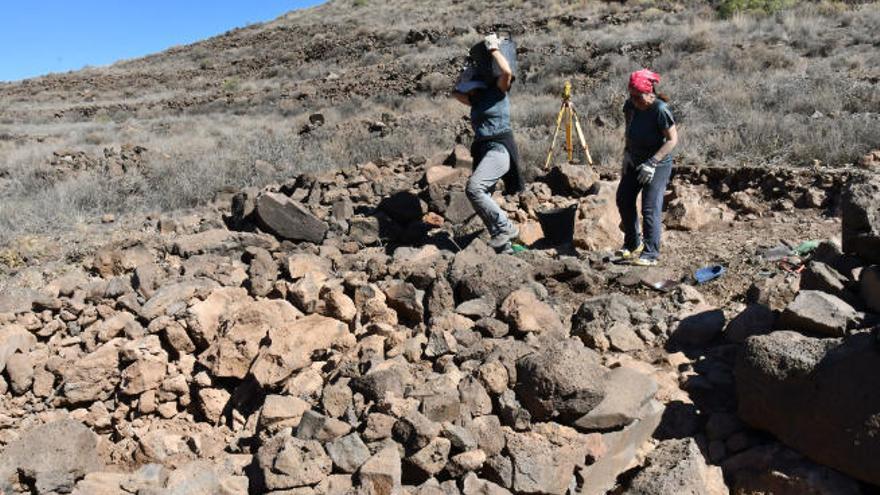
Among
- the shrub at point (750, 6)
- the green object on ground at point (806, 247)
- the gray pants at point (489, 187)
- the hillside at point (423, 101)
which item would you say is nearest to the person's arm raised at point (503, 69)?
the gray pants at point (489, 187)

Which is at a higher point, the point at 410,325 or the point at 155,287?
the point at 155,287

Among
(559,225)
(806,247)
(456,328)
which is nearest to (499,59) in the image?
(559,225)

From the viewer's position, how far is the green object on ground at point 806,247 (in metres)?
4.70

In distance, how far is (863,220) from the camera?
3453 mm

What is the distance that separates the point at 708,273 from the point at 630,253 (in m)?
0.67

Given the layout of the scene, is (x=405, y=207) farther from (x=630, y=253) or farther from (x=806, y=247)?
(x=806, y=247)

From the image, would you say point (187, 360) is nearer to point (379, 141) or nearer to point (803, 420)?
point (803, 420)

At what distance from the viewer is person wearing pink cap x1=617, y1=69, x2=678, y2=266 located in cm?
479

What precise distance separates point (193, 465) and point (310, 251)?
2728mm

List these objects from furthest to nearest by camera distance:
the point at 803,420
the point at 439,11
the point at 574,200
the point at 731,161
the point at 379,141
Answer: the point at 439,11 < the point at 379,141 < the point at 731,161 < the point at 574,200 < the point at 803,420

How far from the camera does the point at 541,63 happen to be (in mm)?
16516

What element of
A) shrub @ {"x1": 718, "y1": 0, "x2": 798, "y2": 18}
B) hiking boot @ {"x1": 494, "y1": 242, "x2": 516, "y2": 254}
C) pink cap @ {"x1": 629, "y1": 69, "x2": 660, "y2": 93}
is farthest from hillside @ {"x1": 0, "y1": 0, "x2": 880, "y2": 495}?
shrub @ {"x1": 718, "y1": 0, "x2": 798, "y2": 18}

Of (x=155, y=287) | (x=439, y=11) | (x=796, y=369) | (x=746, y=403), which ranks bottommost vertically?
(x=746, y=403)

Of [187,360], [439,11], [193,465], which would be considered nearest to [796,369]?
[193,465]
